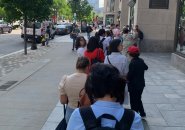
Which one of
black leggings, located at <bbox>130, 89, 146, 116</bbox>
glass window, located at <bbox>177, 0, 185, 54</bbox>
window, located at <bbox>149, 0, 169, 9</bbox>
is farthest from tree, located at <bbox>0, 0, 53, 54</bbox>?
black leggings, located at <bbox>130, 89, 146, 116</bbox>

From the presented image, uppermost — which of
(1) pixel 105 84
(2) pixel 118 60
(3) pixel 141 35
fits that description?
(1) pixel 105 84

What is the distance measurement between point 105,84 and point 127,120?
26cm

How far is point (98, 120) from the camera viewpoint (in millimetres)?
2475

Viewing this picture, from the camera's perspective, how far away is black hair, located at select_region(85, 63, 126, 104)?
252 cm

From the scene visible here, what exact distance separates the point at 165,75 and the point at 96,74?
11958 millimetres

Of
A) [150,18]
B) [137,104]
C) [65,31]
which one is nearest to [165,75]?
[137,104]

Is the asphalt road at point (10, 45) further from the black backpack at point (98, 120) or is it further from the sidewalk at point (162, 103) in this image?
the black backpack at point (98, 120)

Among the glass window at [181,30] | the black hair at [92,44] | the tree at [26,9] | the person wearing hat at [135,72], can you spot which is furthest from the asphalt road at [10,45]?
the person wearing hat at [135,72]

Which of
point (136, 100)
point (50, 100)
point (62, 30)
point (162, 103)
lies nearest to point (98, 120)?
point (136, 100)

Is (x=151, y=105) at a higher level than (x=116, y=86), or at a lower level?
lower

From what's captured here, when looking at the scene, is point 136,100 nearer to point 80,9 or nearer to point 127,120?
point 127,120

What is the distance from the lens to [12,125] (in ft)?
24.2

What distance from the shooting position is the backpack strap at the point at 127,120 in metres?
2.51

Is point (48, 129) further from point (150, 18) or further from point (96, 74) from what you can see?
point (150, 18)
